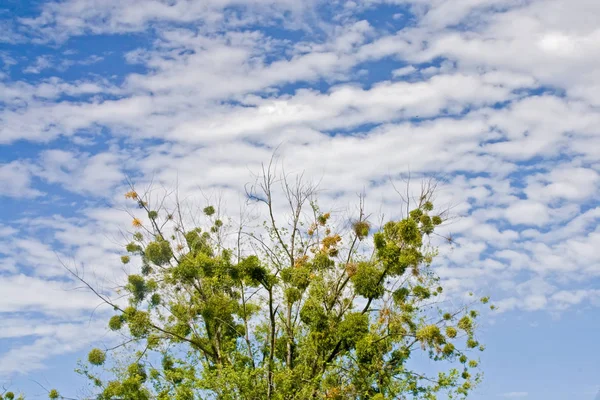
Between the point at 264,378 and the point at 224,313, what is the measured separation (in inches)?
107

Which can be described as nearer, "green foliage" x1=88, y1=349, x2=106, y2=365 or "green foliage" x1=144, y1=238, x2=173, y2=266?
"green foliage" x1=88, y1=349, x2=106, y2=365

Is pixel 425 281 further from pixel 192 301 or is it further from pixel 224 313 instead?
pixel 192 301

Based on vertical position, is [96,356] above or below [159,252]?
below

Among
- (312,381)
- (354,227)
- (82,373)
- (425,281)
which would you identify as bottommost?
(312,381)

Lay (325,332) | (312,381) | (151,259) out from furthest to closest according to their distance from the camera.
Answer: (151,259)
(325,332)
(312,381)

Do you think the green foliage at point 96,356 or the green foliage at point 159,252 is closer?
the green foliage at point 96,356

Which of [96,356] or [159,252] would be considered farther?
[159,252]

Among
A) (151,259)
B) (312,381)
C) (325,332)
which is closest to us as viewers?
(312,381)

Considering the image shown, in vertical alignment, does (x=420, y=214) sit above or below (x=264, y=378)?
above

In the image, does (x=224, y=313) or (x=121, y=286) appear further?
(x=121, y=286)

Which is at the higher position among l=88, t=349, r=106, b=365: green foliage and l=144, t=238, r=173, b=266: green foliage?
l=144, t=238, r=173, b=266: green foliage

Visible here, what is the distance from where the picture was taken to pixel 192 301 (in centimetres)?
2275

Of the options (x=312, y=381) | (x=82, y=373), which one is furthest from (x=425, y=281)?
(x=82, y=373)

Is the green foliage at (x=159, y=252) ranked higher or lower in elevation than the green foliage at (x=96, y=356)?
higher
